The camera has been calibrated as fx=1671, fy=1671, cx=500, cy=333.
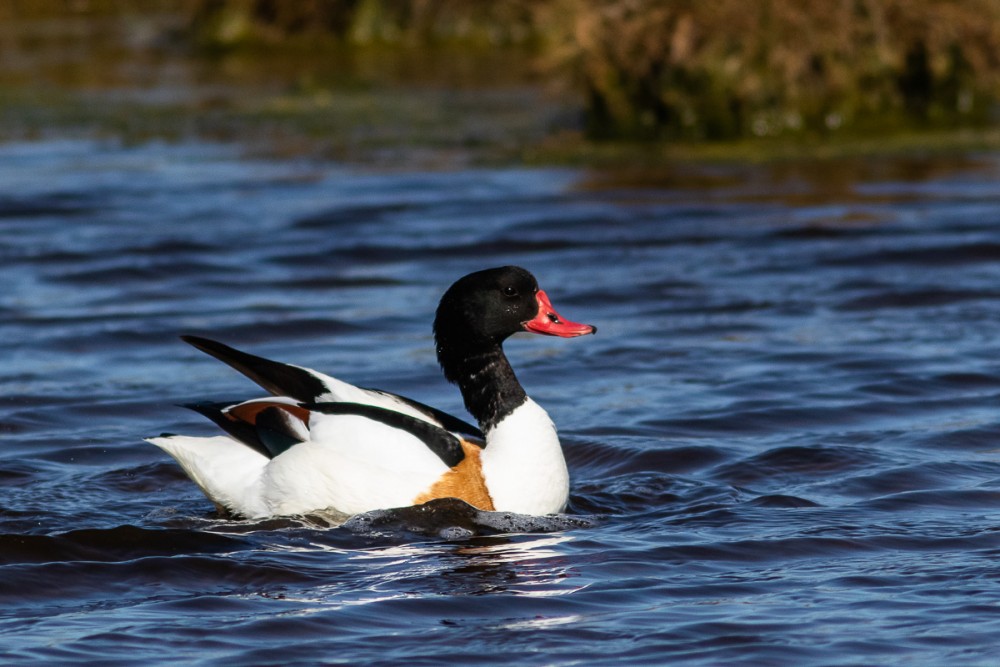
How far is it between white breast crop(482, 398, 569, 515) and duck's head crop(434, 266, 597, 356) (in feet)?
1.18

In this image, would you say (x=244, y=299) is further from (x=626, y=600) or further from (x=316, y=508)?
(x=626, y=600)

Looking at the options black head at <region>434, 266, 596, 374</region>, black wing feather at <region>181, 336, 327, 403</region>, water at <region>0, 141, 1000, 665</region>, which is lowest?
water at <region>0, 141, 1000, 665</region>

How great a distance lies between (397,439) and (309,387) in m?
0.48

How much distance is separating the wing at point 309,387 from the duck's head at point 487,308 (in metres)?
0.33

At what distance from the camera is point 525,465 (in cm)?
657

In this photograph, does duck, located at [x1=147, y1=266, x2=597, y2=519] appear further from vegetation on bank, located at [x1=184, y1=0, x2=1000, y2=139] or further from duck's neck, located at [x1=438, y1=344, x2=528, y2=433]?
vegetation on bank, located at [x1=184, y1=0, x2=1000, y2=139]

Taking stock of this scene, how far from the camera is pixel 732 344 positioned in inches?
388

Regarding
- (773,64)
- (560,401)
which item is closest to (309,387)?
(560,401)

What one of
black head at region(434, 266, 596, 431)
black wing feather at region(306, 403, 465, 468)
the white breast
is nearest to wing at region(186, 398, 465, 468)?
black wing feather at region(306, 403, 465, 468)

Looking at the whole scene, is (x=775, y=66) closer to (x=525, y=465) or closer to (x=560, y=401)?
(x=560, y=401)

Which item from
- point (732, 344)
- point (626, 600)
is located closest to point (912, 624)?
point (626, 600)

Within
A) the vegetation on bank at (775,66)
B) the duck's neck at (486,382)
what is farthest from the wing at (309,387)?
the vegetation on bank at (775,66)

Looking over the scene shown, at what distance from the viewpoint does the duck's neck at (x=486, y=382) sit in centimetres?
675

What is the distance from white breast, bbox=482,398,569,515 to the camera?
21.4ft
